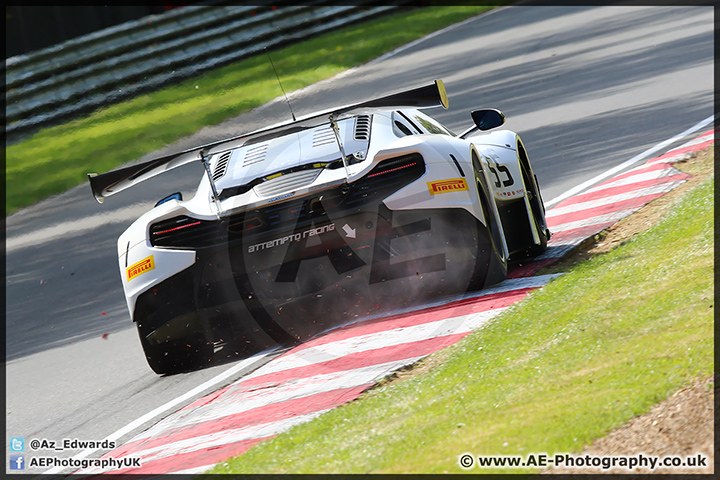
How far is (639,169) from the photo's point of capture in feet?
29.9

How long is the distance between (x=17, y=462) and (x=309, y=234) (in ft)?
7.02

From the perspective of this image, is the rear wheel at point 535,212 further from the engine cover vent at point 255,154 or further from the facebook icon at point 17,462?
the facebook icon at point 17,462

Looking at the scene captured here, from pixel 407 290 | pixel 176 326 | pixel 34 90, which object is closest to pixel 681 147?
pixel 407 290

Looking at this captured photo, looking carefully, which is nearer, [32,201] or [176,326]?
[176,326]

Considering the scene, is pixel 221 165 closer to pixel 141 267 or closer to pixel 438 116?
pixel 141 267

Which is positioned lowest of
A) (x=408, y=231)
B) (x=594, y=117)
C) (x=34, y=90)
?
(x=594, y=117)

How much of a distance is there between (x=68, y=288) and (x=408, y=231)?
215 inches

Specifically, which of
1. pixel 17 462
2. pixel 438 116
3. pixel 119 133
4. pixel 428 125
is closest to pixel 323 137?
pixel 428 125

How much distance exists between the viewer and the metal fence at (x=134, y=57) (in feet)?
53.6

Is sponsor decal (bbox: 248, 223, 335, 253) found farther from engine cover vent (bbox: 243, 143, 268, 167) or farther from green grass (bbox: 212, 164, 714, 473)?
green grass (bbox: 212, 164, 714, 473)

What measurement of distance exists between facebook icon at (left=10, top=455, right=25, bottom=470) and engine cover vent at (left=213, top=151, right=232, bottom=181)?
6.79ft

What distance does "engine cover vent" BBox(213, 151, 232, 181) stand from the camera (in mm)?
6129

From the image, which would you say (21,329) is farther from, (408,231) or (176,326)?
(408,231)

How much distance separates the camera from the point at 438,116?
15.1m
